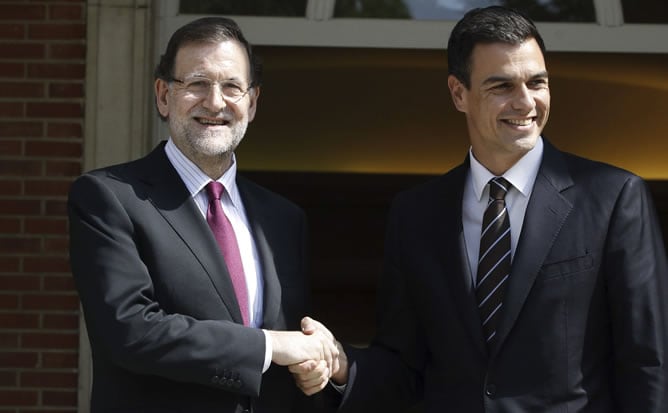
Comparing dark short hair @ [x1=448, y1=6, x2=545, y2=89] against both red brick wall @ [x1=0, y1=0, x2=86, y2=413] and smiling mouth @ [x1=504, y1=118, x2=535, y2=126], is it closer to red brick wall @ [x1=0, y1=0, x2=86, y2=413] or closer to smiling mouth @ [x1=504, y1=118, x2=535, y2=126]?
smiling mouth @ [x1=504, y1=118, x2=535, y2=126]

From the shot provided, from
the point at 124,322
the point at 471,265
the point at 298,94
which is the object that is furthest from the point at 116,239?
the point at 298,94

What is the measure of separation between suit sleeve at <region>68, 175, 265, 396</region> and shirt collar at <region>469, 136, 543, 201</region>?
82 centimetres

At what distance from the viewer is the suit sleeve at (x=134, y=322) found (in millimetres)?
3115

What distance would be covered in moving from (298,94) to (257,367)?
286 inches

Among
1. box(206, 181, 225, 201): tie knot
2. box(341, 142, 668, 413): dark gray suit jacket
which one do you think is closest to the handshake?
box(341, 142, 668, 413): dark gray suit jacket

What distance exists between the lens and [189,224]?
3.32m

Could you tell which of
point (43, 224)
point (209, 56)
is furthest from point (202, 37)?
point (43, 224)

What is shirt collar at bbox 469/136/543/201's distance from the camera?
3.42 m

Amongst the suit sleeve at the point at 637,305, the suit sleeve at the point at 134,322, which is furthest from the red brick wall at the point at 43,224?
the suit sleeve at the point at 637,305

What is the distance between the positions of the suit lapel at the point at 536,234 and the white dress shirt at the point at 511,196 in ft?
0.14

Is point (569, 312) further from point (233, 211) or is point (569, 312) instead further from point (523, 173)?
point (233, 211)

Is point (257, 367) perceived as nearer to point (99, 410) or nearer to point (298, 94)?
point (99, 410)

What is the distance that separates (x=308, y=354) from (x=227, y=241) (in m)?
0.40

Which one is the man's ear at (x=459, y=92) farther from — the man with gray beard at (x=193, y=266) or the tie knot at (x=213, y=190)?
the tie knot at (x=213, y=190)
